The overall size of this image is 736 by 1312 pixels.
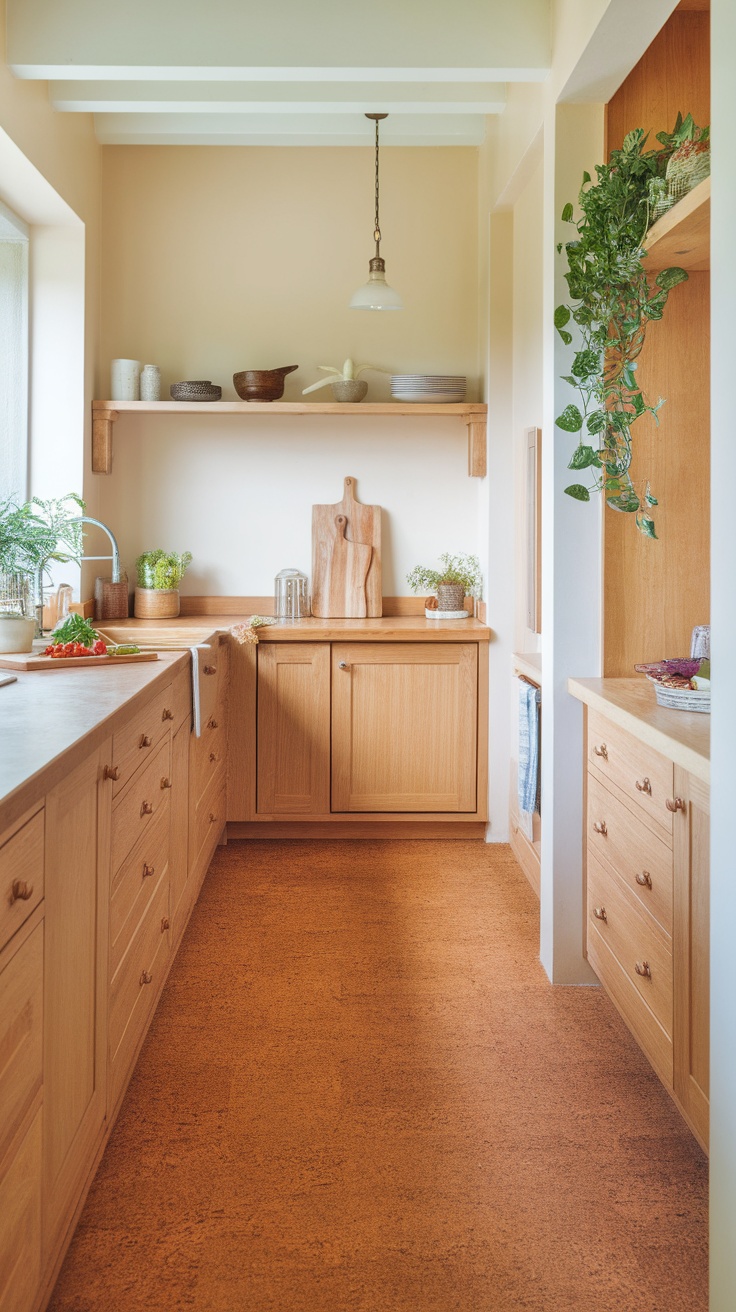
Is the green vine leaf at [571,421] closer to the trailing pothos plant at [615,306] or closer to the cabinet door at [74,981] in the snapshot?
the trailing pothos plant at [615,306]

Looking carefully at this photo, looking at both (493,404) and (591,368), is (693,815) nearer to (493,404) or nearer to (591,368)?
(591,368)

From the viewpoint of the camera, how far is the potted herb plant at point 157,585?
14.6 ft

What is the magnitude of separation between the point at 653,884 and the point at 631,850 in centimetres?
19

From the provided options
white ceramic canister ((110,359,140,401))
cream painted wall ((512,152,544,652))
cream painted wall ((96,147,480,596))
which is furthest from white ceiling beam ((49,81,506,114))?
white ceramic canister ((110,359,140,401))

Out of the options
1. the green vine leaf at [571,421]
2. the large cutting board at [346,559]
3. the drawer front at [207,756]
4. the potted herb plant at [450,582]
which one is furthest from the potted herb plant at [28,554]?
the green vine leaf at [571,421]

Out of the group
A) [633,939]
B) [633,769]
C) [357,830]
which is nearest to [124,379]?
[357,830]

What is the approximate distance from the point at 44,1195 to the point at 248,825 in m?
2.88

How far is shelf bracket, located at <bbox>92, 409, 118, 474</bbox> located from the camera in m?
4.24

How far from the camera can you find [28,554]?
11.5ft

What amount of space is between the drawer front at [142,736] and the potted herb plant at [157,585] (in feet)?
5.19

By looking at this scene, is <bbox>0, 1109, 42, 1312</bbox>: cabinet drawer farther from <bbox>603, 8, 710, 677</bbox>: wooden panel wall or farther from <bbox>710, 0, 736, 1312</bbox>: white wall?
<bbox>603, 8, 710, 677</bbox>: wooden panel wall

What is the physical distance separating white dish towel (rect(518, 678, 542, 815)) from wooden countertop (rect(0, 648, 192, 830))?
3.78 ft

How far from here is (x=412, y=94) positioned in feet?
12.1

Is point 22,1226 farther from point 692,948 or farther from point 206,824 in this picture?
point 206,824
